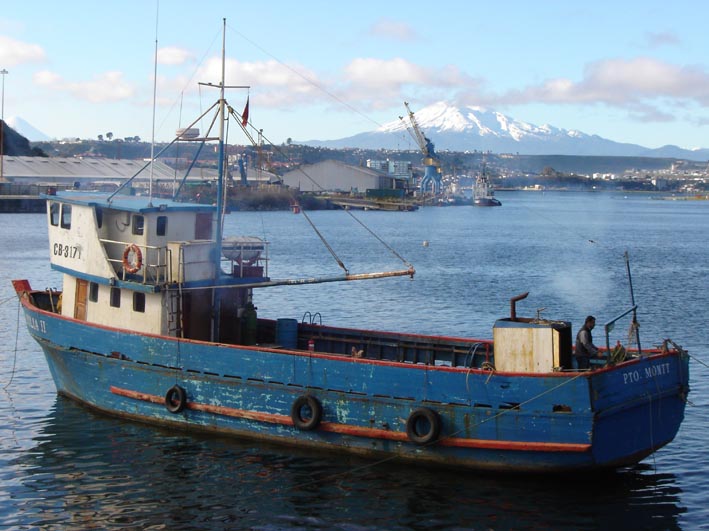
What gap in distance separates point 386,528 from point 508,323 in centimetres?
392

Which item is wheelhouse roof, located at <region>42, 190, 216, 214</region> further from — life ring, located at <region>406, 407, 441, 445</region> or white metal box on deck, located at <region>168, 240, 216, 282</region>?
life ring, located at <region>406, 407, 441, 445</region>

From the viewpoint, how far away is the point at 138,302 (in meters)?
18.2

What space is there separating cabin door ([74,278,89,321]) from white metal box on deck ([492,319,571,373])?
9.08 m

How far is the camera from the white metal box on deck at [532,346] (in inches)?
577

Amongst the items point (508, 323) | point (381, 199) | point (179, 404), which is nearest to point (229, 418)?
point (179, 404)

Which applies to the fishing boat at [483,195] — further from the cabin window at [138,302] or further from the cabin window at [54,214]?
the cabin window at [138,302]

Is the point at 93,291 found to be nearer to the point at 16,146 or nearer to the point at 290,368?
the point at 290,368

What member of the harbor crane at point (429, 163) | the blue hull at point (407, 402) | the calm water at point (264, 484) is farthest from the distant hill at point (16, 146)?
the blue hull at point (407, 402)

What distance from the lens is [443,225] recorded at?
10312cm

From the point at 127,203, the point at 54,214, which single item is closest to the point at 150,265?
the point at 127,203

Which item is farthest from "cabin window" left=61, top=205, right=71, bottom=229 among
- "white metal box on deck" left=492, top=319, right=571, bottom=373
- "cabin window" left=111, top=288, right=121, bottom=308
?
"white metal box on deck" left=492, top=319, right=571, bottom=373

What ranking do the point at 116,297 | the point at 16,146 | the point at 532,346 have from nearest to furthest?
the point at 532,346
the point at 116,297
the point at 16,146

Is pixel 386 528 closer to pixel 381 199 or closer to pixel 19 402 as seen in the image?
pixel 19 402

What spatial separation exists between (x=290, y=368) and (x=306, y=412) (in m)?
0.82
